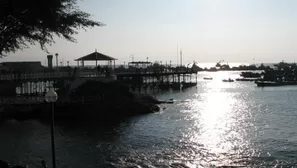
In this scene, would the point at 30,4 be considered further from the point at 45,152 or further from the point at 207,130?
the point at 207,130

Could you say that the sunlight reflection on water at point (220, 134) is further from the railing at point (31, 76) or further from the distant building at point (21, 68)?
the distant building at point (21, 68)

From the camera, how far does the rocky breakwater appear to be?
3800cm

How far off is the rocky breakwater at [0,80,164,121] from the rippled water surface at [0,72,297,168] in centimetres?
263

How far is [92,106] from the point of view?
134 ft

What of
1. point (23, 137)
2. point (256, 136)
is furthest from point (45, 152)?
point (256, 136)

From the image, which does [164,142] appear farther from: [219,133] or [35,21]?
[35,21]

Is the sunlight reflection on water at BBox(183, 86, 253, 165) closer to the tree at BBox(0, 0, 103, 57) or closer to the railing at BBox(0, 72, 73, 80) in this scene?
the tree at BBox(0, 0, 103, 57)

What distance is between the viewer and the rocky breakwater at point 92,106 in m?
38.0

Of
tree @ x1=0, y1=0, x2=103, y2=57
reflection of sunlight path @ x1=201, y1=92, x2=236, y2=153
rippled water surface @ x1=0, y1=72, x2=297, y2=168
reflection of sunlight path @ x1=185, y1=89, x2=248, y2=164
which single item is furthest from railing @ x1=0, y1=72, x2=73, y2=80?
tree @ x1=0, y1=0, x2=103, y2=57

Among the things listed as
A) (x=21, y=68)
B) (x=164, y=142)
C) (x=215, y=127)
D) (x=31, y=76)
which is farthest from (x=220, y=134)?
(x=21, y=68)

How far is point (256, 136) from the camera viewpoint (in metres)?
27.4

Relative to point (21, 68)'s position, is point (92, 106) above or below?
below

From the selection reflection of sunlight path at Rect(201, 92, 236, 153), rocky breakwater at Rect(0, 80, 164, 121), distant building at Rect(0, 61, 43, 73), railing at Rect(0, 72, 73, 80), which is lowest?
reflection of sunlight path at Rect(201, 92, 236, 153)

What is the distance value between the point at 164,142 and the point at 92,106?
1712cm
